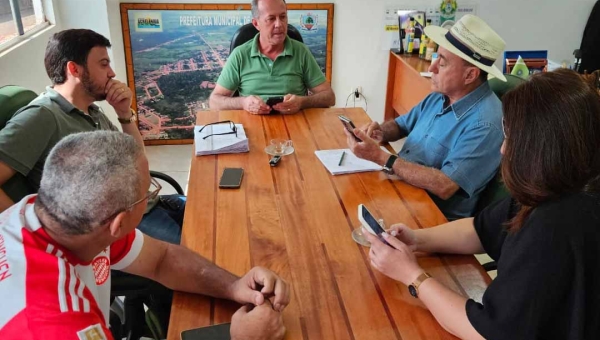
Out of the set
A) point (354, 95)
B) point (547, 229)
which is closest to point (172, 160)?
point (354, 95)

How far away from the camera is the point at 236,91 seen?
113 inches

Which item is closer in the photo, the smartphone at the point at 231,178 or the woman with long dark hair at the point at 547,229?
the woman with long dark hair at the point at 547,229

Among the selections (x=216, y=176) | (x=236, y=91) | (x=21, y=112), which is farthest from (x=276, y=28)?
(x=21, y=112)

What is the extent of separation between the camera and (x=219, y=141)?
2092 millimetres

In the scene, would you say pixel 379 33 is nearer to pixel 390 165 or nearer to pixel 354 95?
pixel 354 95

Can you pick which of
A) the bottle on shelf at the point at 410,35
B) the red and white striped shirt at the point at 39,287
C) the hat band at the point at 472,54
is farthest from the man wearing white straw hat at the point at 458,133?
the bottle on shelf at the point at 410,35

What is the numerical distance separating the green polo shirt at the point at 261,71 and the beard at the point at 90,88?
0.91 m

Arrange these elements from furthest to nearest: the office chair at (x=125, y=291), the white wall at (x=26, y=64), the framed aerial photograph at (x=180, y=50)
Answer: the framed aerial photograph at (x=180, y=50) → the white wall at (x=26, y=64) → the office chair at (x=125, y=291)

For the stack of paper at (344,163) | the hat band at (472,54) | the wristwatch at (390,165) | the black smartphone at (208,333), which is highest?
the hat band at (472,54)

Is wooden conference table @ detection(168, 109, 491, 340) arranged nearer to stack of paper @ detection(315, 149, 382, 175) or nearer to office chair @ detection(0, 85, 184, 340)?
stack of paper @ detection(315, 149, 382, 175)

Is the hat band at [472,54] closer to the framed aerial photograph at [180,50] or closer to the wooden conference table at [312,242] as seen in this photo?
the wooden conference table at [312,242]

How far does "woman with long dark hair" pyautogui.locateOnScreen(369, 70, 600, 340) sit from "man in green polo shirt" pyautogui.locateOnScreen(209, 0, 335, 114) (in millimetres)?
1697

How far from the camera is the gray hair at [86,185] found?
99 cm

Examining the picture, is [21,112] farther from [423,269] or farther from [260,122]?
[423,269]
